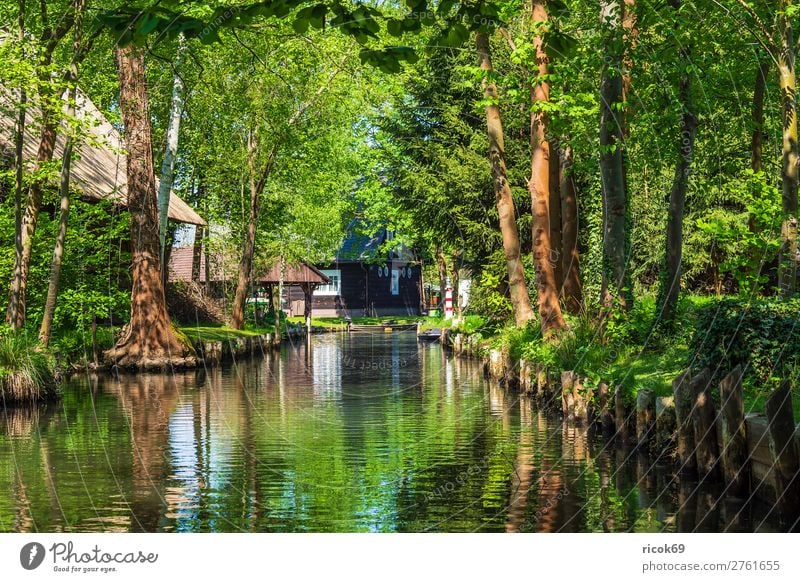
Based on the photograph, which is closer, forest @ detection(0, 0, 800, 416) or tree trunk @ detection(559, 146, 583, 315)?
forest @ detection(0, 0, 800, 416)

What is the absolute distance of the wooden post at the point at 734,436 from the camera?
14039 millimetres

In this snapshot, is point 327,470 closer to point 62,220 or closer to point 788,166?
point 788,166

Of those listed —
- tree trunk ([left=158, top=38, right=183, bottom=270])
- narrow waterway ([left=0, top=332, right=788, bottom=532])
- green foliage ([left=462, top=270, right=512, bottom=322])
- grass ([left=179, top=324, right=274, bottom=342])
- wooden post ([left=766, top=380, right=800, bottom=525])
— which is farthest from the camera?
grass ([left=179, top=324, right=274, bottom=342])

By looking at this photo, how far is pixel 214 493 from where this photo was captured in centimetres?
1509

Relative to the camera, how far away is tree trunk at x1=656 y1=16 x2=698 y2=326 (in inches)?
947

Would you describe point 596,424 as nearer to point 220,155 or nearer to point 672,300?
point 672,300

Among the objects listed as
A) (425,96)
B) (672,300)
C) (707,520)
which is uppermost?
(425,96)

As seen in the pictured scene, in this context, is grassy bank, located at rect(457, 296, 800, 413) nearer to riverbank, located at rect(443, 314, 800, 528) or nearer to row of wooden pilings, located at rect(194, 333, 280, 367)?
riverbank, located at rect(443, 314, 800, 528)

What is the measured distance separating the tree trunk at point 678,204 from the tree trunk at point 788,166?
2943 millimetres

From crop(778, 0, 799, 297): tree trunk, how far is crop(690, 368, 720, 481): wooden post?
16.5 feet

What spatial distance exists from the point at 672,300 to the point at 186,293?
31.8m

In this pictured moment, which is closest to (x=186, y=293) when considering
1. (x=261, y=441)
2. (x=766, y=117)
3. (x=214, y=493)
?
(x=766, y=117)

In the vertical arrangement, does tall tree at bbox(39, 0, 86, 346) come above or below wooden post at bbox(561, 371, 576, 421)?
above

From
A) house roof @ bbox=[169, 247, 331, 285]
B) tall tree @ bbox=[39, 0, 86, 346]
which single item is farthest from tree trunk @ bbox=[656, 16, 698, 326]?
house roof @ bbox=[169, 247, 331, 285]
